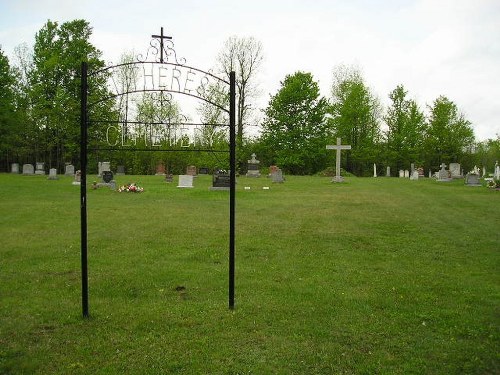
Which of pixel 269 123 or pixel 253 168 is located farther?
pixel 269 123

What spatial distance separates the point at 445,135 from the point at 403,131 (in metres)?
4.82

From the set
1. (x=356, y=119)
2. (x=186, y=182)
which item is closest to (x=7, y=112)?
(x=186, y=182)

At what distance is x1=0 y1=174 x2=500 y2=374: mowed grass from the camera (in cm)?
433

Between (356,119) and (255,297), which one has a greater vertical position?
(356,119)

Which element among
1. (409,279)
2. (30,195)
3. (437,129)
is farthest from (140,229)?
(437,129)

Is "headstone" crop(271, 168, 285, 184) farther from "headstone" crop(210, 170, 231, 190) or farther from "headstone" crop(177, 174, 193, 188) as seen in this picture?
"headstone" crop(177, 174, 193, 188)

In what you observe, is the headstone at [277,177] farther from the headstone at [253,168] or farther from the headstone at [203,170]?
the headstone at [203,170]

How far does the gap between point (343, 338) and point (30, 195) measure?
18.9 metres

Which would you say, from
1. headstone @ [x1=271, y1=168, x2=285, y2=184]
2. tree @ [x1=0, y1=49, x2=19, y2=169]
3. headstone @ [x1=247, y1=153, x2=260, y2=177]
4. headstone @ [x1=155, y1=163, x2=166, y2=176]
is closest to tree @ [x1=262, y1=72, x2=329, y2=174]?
headstone @ [x1=247, y1=153, x2=260, y2=177]

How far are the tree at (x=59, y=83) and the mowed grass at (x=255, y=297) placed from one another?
96.4ft

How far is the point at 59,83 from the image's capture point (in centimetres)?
4181

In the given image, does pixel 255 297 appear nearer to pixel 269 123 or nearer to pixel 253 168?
pixel 253 168

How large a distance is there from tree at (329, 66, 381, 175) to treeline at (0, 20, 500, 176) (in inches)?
4.9

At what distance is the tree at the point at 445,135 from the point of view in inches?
2013
